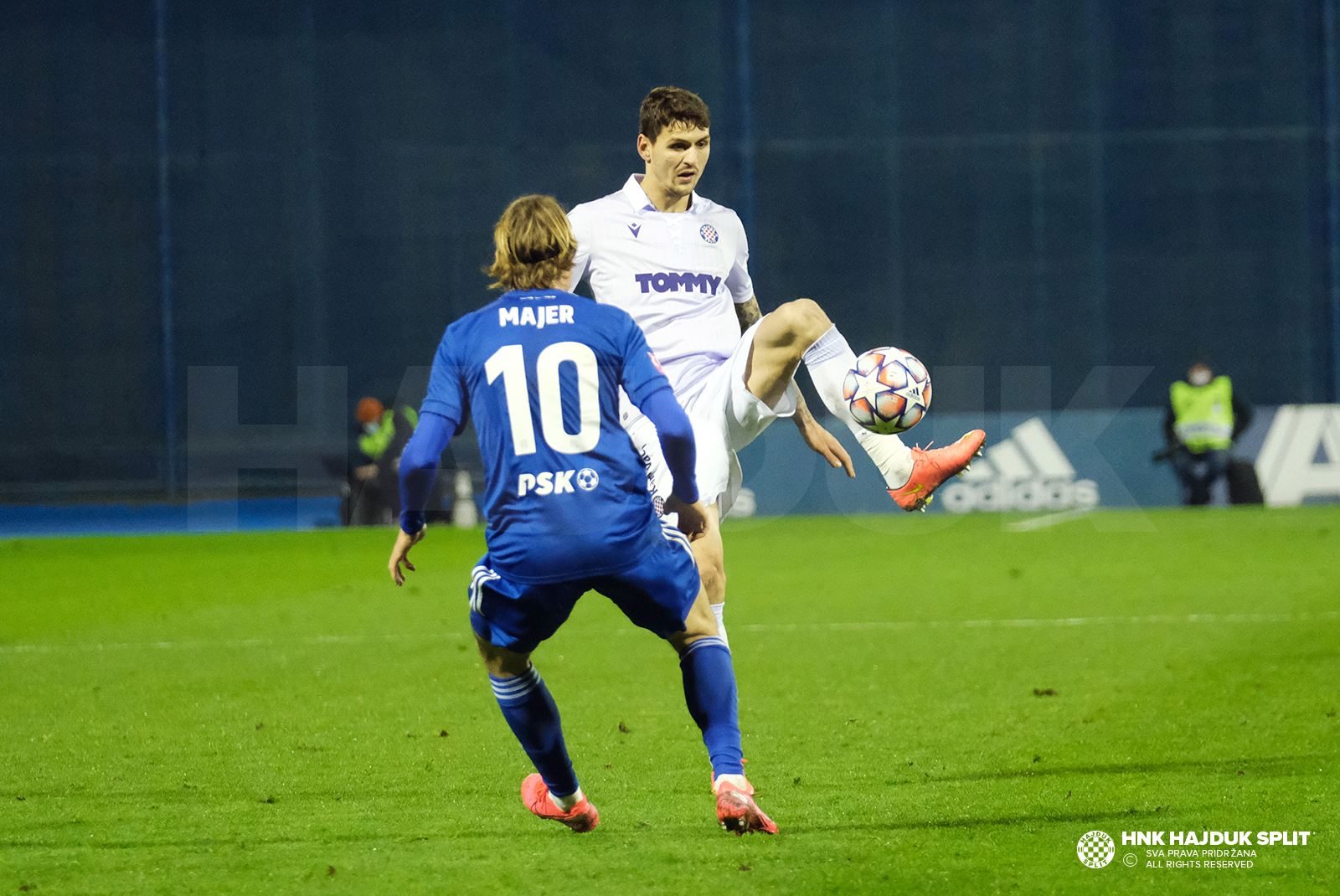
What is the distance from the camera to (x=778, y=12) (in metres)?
23.2

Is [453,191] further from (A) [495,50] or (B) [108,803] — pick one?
(B) [108,803]

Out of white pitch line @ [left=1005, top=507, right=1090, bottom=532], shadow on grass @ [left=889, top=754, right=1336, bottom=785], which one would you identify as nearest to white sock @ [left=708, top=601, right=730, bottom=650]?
shadow on grass @ [left=889, top=754, right=1336, bottom=785]

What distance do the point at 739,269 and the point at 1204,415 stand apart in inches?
526

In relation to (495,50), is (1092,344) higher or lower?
lower

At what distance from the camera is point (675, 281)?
19.0ft

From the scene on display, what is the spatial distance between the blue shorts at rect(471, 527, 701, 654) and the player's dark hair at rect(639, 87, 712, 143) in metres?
1.83

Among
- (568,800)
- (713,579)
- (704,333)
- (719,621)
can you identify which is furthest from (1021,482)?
(568,800)

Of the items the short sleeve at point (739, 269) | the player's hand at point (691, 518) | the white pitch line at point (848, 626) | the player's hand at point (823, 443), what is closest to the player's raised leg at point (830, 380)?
the player's hand at point (823, 443)

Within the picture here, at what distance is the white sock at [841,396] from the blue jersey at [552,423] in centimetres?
133

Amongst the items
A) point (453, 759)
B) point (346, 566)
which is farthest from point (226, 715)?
point (346, 566)

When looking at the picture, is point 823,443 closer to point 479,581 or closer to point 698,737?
point 698,737

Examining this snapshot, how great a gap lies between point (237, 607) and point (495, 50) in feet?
45.8

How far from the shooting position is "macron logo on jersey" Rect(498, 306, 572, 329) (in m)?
Answer: 4.17

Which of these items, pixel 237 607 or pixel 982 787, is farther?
pixel 237 607
